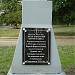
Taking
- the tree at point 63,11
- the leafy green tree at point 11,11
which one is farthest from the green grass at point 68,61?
the leafy green tree at point 11,11

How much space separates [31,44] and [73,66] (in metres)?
3.60

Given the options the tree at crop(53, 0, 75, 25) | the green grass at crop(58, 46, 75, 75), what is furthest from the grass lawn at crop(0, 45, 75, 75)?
the tree at crop(53, 0, 75, 25)

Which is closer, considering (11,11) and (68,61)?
(68,61)

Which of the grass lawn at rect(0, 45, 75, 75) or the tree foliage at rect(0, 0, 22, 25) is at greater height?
the grass lawn at rect(0, 45, 75, 75)

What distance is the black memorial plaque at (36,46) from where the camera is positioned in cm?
564

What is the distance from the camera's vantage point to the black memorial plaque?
564 centimetres

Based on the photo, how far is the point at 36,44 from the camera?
564cm

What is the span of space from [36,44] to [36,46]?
4cm

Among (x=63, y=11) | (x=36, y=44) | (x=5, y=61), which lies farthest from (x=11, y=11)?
(x=36, y=44)

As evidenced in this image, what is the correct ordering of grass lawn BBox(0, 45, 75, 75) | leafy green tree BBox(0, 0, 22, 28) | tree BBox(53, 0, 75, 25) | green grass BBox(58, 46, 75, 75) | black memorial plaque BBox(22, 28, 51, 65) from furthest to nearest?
1. leafy green tree BBox(0, 0, 22, 28)
2. tree BBox(53, 0, 75, 25)
3. green grass BBox(58, 46, 75, 75)
4. grass lawn BBox(0, 45, 75, 75)
5. black memorial plaque BBox(22, 28, 51, 65)

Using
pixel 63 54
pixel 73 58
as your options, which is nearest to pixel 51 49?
pixel 73 58

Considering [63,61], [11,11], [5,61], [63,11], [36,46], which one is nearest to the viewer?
[36,46]

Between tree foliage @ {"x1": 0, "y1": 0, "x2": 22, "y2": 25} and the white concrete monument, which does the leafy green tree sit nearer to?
tree foliage @ {"x1": 0, "y1": 0, "x2": 22, "y2": 25}

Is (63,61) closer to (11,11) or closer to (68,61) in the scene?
(68,61)
